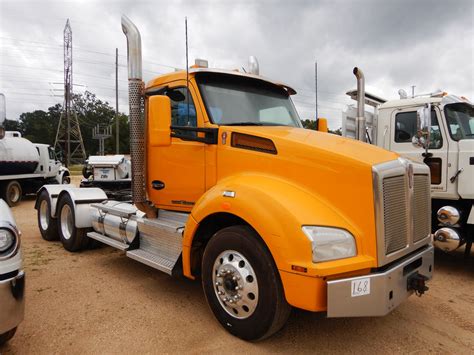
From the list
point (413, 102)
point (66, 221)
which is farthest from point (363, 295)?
point (66, 221)

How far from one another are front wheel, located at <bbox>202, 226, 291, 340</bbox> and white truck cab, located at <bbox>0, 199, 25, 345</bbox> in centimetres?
149

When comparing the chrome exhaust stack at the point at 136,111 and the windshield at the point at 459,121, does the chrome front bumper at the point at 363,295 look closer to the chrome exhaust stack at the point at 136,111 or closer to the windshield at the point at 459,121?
the chrome exhaust stack at the point at 136,111

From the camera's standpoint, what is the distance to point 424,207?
3.38m

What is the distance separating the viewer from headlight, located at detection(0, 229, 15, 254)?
2.58 m

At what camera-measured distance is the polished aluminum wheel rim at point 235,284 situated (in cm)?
296

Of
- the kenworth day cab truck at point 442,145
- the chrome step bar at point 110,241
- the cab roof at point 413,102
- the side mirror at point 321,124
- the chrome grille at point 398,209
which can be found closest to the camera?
the chrome grille at point 398,209

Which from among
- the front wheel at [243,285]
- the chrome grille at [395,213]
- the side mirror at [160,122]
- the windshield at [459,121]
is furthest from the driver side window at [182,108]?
the windshield at [459,121]

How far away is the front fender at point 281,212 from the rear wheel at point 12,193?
1306cm

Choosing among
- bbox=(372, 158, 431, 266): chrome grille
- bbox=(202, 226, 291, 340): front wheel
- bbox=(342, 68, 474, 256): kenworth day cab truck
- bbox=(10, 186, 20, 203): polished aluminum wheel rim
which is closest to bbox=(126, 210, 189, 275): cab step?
bbox=(202, 226, 291, 340): front wheel

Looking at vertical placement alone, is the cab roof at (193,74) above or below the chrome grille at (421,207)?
above

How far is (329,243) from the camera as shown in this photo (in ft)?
8.61

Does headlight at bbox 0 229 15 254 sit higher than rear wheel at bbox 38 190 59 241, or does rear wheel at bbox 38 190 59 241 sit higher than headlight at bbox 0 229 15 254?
headlight at bbox 0 229 15 254

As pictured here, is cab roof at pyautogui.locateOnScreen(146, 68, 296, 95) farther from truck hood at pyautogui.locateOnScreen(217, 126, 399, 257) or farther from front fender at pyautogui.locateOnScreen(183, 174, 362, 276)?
front fender at pyautogui.locateOnScreen(183, 174, 362, 276)

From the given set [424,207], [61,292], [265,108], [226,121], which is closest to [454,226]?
[424,207]
